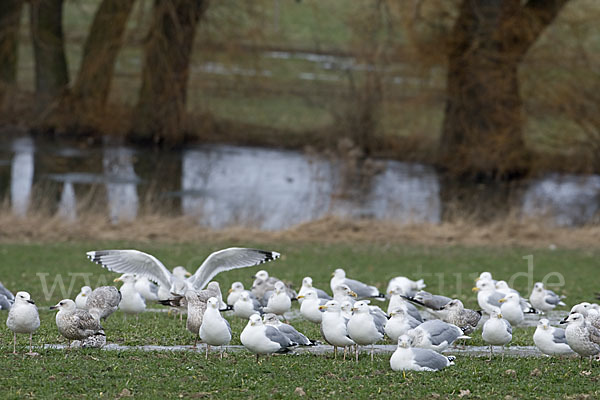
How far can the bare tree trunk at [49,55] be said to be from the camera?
36.1 metres

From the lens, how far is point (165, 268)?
1287cm

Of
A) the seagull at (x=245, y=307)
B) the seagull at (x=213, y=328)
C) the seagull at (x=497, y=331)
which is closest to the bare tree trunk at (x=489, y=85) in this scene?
the seagull at (x=245, y=307)

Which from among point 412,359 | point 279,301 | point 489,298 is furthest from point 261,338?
point 489,298

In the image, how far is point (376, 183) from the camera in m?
33.7

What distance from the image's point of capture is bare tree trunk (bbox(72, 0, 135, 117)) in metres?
31.9

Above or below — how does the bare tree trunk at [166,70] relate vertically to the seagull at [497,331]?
above

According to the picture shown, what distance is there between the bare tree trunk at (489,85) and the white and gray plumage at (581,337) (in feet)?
76.0

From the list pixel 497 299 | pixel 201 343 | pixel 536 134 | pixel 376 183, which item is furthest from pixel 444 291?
pixel 536 134

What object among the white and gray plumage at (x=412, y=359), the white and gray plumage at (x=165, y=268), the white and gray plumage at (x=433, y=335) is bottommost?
the white and gray plumage at (x=412, y=359)

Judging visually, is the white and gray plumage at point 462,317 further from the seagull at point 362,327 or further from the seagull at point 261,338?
the seagull at point 261,338

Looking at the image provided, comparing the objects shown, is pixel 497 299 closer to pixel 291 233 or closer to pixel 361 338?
pixel 361 338

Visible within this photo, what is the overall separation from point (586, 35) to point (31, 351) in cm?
2669

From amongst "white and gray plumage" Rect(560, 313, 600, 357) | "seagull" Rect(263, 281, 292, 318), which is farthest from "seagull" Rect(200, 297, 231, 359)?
"white and gray plumage" Rect(560, 313, 600, 357)

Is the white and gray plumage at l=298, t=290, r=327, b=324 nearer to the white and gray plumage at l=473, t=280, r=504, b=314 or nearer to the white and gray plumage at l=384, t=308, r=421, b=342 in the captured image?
the white and gray plumage at l=384, t=308, r=421, b=342
